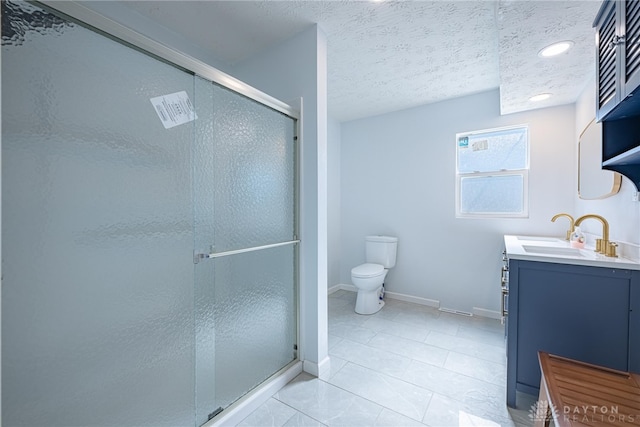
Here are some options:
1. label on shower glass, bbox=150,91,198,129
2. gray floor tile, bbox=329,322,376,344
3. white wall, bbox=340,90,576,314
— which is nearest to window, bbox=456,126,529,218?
white wall, bbox=340,90,576,314

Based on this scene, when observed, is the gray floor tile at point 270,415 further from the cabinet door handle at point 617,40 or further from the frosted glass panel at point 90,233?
the cabinet door handle at point 617,40

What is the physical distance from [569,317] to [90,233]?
92.7 inches

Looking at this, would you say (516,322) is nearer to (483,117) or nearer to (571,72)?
(571,72)

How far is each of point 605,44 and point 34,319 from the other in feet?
8.12


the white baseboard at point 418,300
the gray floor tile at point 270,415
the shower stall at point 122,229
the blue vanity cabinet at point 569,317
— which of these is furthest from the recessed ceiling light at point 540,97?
the gray floor tile at point 270,415

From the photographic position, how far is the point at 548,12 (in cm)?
134

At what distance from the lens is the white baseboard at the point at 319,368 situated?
1.84 meters

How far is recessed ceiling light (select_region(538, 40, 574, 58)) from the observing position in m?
1.59

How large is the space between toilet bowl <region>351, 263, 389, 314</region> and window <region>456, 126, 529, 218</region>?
118 centimetres

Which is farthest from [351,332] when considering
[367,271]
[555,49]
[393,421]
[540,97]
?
[540,97]

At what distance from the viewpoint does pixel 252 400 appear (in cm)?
153

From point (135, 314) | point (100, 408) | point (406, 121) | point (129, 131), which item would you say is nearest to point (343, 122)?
point (406, 121)

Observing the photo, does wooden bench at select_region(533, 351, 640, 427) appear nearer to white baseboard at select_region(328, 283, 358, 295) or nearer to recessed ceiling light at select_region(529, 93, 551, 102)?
recessed ceiling light at select_region(529, 93, 551, 102)

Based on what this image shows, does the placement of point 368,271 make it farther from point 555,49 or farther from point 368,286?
point 555,49
